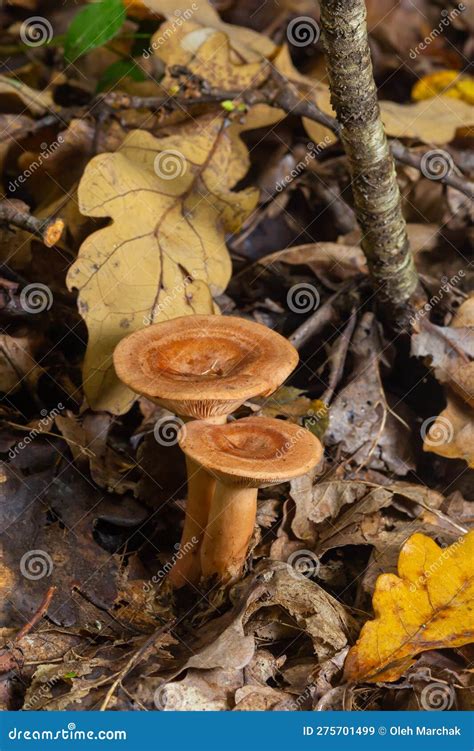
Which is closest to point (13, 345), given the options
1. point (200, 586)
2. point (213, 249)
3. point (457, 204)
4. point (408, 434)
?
point (213, 249)

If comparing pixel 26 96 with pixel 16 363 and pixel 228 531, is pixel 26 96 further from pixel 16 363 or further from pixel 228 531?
pixel 228 531

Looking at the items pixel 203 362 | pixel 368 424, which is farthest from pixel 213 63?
pixel 368 424

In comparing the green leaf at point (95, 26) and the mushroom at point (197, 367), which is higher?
the green leaf at point (95, 26)

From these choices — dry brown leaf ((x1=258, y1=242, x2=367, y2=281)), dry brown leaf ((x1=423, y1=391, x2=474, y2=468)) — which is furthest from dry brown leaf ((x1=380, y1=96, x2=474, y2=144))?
dry brown leaf ((x1=423, y1=391, x2=474, y2=468))

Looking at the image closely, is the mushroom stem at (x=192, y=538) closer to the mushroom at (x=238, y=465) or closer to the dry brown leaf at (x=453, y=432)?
the mushroom at (x=238, y=465)

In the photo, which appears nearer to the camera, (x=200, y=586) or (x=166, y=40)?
(x=200, y=586)

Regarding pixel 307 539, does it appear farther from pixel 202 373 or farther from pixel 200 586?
pixel 202 373

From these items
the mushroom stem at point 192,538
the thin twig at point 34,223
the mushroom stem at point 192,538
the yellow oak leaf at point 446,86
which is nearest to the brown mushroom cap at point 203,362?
the mushroom stem at point 192,538
